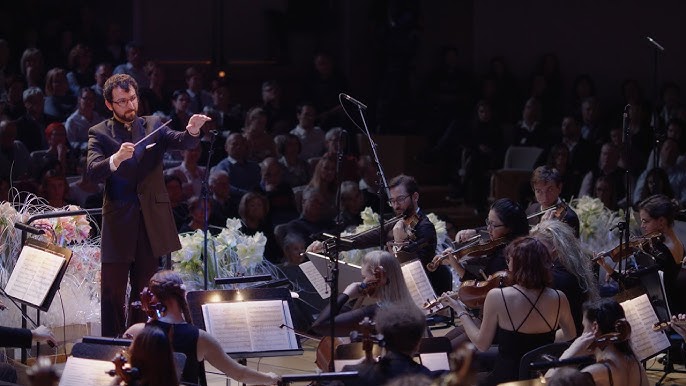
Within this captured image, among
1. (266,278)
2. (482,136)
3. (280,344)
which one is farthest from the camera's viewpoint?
(482,136)

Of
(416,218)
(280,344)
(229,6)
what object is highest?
(229,6)

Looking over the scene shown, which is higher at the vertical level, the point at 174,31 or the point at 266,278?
the point at 174,31

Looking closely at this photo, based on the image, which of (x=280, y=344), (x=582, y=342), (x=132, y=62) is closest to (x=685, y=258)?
(x=582, y=342)

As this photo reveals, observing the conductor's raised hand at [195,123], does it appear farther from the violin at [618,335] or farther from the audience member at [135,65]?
the audience member at [135,65]

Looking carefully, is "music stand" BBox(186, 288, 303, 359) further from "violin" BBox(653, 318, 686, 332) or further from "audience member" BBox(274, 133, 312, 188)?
"audience member" BBox(274, 133, 312, 188)

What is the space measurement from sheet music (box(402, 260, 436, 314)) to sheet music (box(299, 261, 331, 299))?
2.19ft

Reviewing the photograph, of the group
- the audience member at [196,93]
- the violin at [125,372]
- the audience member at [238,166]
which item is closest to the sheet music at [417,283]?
the violin at [125,372]

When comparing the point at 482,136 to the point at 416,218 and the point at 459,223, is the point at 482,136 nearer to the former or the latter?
the point at 459,223

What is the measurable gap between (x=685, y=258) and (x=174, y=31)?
7249mm

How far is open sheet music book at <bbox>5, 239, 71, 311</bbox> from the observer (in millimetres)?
5965

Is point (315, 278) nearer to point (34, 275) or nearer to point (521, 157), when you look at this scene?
point (34, 275)

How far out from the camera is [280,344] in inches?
219

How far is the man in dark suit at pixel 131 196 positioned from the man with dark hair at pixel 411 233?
1.17 metres

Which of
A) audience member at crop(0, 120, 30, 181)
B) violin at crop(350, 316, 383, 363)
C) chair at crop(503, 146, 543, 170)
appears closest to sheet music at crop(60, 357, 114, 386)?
violin at crop(350, 316, 383, 363)
